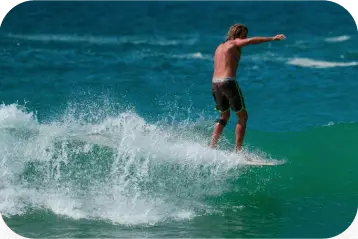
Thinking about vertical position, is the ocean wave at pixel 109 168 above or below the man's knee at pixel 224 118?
below

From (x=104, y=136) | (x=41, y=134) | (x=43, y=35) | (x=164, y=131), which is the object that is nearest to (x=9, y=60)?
(x=43, y=35)

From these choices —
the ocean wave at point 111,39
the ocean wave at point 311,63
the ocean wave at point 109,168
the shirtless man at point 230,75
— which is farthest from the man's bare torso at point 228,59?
the ocean wave at point 311,63

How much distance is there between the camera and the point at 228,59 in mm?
5789

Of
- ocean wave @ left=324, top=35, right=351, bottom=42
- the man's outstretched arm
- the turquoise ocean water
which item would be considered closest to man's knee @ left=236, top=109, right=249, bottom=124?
the turquoise ocean water

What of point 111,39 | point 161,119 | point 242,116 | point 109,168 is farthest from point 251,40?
point 109,168

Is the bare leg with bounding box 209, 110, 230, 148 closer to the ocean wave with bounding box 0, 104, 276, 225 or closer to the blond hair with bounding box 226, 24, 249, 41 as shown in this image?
the ocean wave with bounding box 0, 104, 276, 225

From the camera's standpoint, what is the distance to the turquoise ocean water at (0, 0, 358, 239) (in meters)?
6.13

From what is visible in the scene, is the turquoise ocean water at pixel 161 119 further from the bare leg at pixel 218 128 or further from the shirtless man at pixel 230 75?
the shirtless man at pixel 230 75

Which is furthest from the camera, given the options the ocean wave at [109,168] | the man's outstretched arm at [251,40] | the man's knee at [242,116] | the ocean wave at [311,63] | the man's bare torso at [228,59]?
the ocean wave at [311,63]

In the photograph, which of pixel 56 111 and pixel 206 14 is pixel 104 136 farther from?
pixel 206 14

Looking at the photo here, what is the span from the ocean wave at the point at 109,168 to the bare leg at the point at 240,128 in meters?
0.13

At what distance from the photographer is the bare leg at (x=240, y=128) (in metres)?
5.91

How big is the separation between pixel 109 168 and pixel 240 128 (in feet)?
Answer: 4.65

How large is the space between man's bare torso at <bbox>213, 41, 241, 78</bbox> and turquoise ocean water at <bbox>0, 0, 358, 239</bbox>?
0.56 meters
